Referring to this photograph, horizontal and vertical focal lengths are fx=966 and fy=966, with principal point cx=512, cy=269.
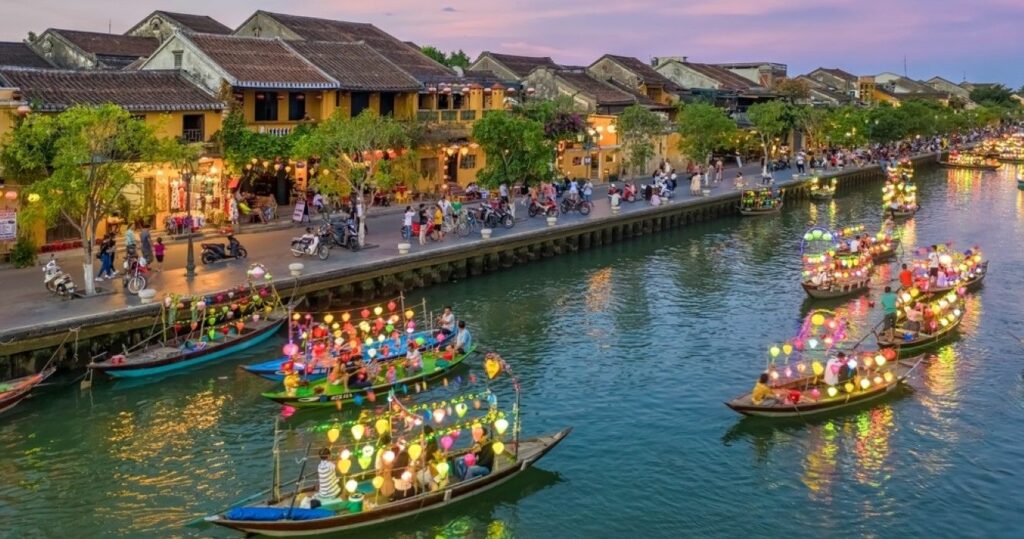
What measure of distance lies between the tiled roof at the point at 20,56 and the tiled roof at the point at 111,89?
782 inches

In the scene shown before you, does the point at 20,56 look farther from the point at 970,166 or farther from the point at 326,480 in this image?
the point at 970,166

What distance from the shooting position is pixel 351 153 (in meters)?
53.1

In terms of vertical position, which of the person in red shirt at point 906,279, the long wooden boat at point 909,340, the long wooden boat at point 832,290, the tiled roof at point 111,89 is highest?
the tiled roof at point 111,89

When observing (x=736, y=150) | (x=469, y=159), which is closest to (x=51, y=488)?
(x=469, y=159)

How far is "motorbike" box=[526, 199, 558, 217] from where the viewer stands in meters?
64.9

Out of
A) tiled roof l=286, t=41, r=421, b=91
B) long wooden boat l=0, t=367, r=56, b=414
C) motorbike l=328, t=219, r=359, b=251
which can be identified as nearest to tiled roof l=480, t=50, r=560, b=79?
tiled roof l=286, t=41, r=421, b=91

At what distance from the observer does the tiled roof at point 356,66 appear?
2478 inches

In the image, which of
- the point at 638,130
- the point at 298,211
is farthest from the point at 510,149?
the point at 638,130

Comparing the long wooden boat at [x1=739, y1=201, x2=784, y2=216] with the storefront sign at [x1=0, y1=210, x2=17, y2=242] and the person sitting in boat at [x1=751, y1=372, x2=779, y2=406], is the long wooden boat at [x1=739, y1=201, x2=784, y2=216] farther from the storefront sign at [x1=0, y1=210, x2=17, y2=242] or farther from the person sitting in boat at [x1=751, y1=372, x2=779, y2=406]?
the storefront sign at [x1=0, y1=210, x2=17, y2=242]

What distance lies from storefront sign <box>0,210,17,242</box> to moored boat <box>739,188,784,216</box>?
56.7 m

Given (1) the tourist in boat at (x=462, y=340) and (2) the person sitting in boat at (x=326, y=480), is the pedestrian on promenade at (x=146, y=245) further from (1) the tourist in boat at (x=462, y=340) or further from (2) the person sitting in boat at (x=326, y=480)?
(2) the person sitting in boat at (x=326, y=480)

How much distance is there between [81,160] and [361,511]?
20.6 meters

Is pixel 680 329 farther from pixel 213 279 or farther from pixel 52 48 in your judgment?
pixel 52 48

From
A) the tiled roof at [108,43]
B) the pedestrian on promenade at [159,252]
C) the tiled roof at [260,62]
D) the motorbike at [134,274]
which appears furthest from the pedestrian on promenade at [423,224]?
the tiled roof at [108,43]
